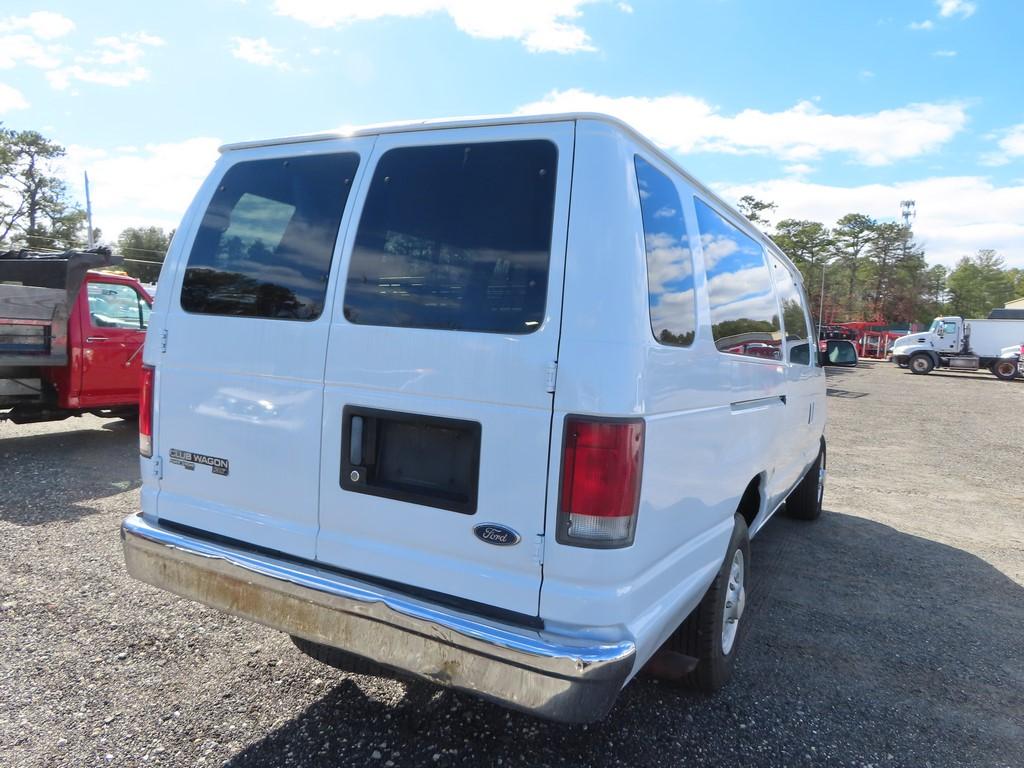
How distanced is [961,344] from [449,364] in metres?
34.8

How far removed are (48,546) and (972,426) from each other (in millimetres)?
15628

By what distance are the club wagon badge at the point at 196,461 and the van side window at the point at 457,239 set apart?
2.80 ft

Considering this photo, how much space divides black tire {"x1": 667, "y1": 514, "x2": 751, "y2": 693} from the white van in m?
Result: 0.01

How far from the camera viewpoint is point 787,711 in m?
3.05

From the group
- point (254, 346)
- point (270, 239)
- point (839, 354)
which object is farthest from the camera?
point (839, 354)

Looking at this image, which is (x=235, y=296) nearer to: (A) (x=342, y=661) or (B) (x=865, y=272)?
(A) (x=342, y=661)

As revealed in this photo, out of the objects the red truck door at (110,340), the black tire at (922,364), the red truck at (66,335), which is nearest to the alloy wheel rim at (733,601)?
the red truck at (66,335)

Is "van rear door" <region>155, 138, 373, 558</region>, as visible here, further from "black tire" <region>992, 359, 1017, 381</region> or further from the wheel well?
"black tire" <region>992, 359, 1017, 381</region>

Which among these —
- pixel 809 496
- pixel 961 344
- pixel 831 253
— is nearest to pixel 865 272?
pixel 831 253

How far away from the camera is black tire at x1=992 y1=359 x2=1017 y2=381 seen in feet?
92.6

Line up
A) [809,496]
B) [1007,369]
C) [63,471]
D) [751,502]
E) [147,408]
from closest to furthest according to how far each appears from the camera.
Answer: [147,408] < [751,502] < [809,496] < [63,471] < [1007,369]

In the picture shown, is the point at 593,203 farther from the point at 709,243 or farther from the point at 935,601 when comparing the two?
the point at 935,601

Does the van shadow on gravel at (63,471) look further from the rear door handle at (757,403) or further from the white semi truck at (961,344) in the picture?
the white semi truck at (961,344)

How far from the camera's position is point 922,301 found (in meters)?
69.4
